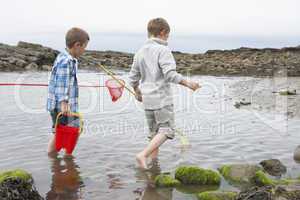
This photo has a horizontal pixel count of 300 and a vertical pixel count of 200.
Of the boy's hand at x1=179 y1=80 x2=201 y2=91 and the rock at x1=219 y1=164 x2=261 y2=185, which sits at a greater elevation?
the boy's hand at x1=179 y1=80 x2=201 y2=91

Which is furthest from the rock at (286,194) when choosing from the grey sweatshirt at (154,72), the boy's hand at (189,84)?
the grey sweatshirt at (154,72)

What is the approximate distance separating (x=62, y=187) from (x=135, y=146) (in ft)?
7.95

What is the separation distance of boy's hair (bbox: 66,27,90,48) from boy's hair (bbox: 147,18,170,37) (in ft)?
3.11

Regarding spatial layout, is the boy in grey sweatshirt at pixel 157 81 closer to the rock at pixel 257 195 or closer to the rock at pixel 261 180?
the rock at pixel 261 180

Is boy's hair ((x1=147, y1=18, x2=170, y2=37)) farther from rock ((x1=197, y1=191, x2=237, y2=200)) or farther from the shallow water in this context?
rock ((x1=197, y1=191, x2=237, y2=200))

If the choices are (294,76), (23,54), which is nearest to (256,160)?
(294,76)

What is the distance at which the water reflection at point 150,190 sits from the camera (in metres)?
4.92

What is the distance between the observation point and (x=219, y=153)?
702 centimetres

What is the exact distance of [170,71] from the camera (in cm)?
575

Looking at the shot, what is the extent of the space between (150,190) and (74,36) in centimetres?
241

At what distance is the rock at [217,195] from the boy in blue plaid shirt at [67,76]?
230 centimetres

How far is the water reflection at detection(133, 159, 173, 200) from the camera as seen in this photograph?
4922mm

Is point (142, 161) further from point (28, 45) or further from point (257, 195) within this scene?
point (28, 45)

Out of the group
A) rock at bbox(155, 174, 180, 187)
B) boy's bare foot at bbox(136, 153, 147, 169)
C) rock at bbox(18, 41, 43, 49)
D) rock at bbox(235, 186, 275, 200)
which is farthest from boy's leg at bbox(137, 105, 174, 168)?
rock at bbox(18, 41, 43, 49)
